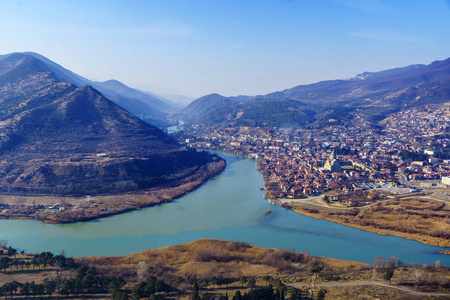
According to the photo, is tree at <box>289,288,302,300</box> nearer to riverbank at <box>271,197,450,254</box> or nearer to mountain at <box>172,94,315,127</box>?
riverbank at <box>271,197,450,254</box>

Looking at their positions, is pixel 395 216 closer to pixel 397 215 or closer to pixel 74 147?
pixel 397 215

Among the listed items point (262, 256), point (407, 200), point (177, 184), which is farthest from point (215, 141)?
point (262, 256)

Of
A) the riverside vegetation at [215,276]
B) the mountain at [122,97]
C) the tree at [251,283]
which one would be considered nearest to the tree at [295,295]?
the riverside vegetation at [215,276]

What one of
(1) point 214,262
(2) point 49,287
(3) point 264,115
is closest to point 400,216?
(1) point 214,262

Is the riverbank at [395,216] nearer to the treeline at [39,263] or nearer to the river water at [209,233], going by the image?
the river water at [209,233]

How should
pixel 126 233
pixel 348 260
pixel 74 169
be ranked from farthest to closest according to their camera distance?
pixel 74 169 → pixel 126 233 → pixel 348 260

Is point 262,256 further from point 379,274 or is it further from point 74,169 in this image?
point 74,169
